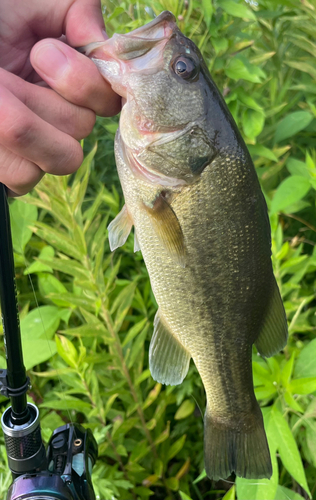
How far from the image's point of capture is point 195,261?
3.29 feet

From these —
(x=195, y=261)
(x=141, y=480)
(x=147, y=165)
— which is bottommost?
(x=141, y=480)

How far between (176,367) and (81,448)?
0.97ft

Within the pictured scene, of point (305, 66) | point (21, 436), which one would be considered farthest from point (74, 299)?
point (305, 66)

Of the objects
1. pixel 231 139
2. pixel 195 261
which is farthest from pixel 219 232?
pixel 231 139

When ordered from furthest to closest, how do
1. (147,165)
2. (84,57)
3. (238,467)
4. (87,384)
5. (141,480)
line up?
(141,480), (87,384), (238,467), (147,165), (84,57)

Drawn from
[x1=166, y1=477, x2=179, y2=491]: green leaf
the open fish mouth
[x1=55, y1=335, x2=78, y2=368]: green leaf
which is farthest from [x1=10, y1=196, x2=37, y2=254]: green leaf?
[x1=166, y1=477, x2=179, y2=491]: green leaf

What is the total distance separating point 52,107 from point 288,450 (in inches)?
40.1

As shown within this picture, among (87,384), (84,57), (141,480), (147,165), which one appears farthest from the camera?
(141,480)

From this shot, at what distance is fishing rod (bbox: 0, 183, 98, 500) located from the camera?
0.89m

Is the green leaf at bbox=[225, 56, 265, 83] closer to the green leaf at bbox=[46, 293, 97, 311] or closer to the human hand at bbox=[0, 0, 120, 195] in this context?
the human hand at bbox=[0, 0, 120, 195]

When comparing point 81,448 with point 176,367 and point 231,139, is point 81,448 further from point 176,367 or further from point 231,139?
point 231,139

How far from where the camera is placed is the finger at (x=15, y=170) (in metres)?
0.88

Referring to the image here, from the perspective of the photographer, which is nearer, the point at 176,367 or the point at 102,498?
the point at 176,367

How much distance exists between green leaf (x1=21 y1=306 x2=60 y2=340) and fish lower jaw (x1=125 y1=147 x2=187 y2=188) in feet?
2.21
